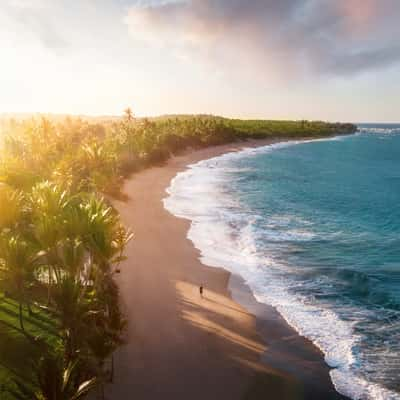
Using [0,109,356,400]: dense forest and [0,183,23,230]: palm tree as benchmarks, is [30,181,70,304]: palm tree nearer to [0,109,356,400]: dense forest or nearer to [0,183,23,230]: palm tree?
[0,109,356,400]: dense forest

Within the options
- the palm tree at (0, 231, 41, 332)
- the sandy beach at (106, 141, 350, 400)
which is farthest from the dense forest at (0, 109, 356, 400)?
the sandy beach at (106, 141, 350, 400)

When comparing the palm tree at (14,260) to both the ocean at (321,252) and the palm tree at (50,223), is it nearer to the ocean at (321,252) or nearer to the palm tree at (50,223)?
the palm tree at (50,223)

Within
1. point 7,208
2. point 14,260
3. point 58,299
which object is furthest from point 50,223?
point 7,208

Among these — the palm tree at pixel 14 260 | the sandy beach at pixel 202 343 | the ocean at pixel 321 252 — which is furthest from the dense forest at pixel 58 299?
the ocean at pixel 321 252

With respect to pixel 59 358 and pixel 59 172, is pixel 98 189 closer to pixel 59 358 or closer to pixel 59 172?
pixel 59 172

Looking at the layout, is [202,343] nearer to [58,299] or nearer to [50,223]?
[58,299]

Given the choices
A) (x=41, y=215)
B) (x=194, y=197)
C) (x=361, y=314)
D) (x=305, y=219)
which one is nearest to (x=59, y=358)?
(x=41, y=215)
